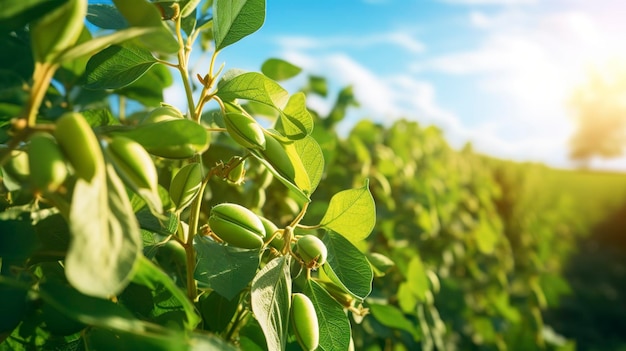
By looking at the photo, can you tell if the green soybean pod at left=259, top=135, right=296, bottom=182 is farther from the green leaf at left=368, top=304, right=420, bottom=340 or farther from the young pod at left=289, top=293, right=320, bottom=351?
the green leaf at left=368, top=304, right=420, bottom=340

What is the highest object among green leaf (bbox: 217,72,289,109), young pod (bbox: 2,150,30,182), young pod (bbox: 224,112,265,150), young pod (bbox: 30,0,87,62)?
young pod (bbox: 30,0,87,62)

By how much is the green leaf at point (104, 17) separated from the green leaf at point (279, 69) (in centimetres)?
31

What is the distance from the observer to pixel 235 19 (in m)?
0.64

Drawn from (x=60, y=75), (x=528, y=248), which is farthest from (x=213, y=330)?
(x=528, y=248)

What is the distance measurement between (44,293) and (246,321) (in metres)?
0.36

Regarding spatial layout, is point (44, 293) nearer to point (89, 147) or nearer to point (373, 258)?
point (89, 147)

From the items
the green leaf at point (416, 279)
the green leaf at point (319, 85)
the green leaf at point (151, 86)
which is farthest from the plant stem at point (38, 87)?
the green leaf at point (319, 85)

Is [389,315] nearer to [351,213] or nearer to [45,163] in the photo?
[351,213]

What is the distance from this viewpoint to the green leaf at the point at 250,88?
23.0 inches

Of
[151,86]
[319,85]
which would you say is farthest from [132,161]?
[319,85]

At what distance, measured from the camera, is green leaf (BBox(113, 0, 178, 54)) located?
1.36 feet

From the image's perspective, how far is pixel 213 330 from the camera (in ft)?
2.08

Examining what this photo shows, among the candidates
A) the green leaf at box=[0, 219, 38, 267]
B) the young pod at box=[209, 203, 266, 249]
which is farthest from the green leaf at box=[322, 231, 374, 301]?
the green leaf at box=[0, 219, 38, 267]

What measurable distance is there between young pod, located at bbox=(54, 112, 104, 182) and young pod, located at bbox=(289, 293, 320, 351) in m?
0.30
